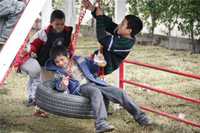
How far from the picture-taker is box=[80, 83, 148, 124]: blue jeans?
580 cm

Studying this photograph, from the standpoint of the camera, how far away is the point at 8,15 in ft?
24.3

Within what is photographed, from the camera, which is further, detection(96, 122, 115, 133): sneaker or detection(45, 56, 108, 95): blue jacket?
detection(45, 56, 108, 95): blue jacket

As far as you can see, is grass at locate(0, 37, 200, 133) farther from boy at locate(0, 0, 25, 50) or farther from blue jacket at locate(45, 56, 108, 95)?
boy at locate(0, 0, 25, 50)

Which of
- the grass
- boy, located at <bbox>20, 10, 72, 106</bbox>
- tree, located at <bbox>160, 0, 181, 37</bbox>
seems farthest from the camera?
tree, located at <bbox>160, 0, 181, 37</bbox>

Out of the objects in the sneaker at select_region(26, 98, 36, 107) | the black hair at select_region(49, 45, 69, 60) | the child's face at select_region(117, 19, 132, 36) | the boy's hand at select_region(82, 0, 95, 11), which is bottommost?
the sneaker at select_region(26, 98, 36, 107)

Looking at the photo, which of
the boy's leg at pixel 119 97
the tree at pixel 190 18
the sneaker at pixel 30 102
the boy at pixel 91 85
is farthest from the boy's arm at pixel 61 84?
the tree at pixel 190 18

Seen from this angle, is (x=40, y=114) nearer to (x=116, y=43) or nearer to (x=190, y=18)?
(x=116, y=43)

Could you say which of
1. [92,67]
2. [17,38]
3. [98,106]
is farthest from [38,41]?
[17,38]

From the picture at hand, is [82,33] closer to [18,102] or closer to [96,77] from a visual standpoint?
[18,102]

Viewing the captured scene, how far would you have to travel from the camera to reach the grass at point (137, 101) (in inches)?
264

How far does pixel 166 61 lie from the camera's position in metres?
12.0

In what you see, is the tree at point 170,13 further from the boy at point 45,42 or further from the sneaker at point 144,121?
the sneaker at point 144,121

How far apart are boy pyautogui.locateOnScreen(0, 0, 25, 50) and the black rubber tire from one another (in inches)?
64.9

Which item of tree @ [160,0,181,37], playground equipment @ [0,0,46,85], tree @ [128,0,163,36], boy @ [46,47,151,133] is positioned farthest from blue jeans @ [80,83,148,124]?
tree @ [128,0,163,36]
